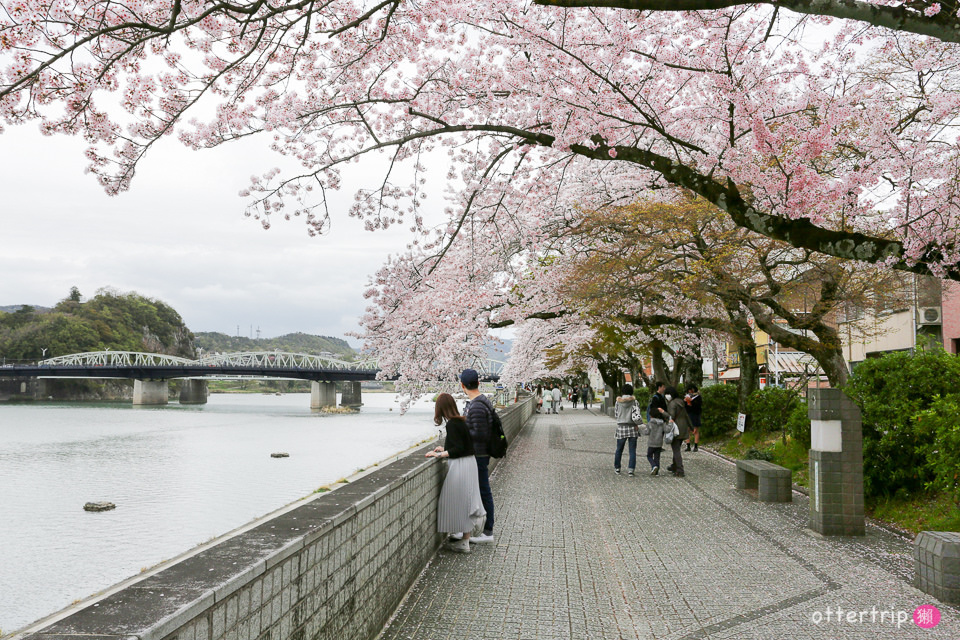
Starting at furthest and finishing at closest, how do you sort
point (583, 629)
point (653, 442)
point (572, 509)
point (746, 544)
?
point (653, 442) < point (572, 509) < point (746, 544) < point (583, 629)

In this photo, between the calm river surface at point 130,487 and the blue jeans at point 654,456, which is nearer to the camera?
the blue jeans at point 654,456

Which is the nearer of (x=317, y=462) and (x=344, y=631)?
(x=344, y=631)

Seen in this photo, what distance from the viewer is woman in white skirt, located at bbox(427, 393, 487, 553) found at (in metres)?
5.95

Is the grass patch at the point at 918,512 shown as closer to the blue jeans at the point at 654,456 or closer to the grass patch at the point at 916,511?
the grass patch at the point at 916,511

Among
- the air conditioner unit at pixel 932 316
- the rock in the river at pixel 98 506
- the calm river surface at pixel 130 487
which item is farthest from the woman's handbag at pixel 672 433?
the air conditioner unit at pixel 932 316

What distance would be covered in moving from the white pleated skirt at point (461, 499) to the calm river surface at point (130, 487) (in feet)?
27.9

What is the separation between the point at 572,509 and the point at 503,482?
2.56 metres

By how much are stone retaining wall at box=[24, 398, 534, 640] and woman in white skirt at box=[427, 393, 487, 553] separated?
0.68m

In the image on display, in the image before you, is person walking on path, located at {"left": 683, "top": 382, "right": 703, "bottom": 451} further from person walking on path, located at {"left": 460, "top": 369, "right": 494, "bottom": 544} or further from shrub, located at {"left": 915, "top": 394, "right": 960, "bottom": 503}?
person walking on path, located at {"left": 460, "top": 369, "right": 494, "bottom": 544}

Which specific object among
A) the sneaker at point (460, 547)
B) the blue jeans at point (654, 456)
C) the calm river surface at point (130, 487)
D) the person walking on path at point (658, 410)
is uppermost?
the person walking on path at point (658, 410)

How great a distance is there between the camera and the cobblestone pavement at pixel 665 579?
13.9 feet

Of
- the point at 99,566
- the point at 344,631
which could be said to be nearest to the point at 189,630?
the point at 344,631

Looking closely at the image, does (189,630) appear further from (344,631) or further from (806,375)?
(806,375)

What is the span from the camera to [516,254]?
15.0m
